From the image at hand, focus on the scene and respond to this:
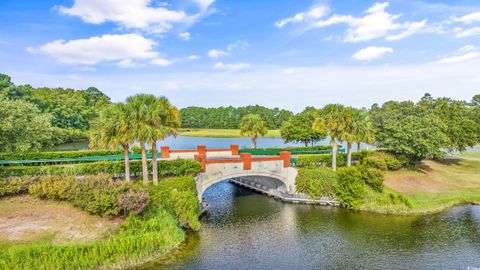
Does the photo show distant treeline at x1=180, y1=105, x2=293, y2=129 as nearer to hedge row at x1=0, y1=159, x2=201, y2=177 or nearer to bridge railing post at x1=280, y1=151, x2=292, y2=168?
bridge railing post at x1=280, y1=151, x2=292, y2=168

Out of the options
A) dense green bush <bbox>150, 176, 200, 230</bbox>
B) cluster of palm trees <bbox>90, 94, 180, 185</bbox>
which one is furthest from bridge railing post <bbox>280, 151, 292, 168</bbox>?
cluster of palm trees <bbox>90, 94, 180, 185</bbox>

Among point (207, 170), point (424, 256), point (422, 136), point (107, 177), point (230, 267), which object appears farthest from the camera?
point (422, 136)

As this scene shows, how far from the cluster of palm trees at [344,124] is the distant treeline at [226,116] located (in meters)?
115

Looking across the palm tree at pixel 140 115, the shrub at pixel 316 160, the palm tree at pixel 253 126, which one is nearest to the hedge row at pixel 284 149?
the palm tree at pixel 253 126

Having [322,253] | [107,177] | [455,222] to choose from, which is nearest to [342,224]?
[322,253]

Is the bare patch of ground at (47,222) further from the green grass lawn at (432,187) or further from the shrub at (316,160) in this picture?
the green grass lawn at (432,187)

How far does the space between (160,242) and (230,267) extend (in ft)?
18.5

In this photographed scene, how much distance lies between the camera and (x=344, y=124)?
41.7m

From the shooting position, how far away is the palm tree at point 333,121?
41562mm

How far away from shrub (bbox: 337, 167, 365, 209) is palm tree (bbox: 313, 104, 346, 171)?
5473 millimetres

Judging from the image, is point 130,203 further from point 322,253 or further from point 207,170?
point 322,253

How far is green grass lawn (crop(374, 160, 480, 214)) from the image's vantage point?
37.7m

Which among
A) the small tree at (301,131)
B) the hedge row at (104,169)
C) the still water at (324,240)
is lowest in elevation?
the still water at (324,240)

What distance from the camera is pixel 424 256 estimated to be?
25.7 meters
